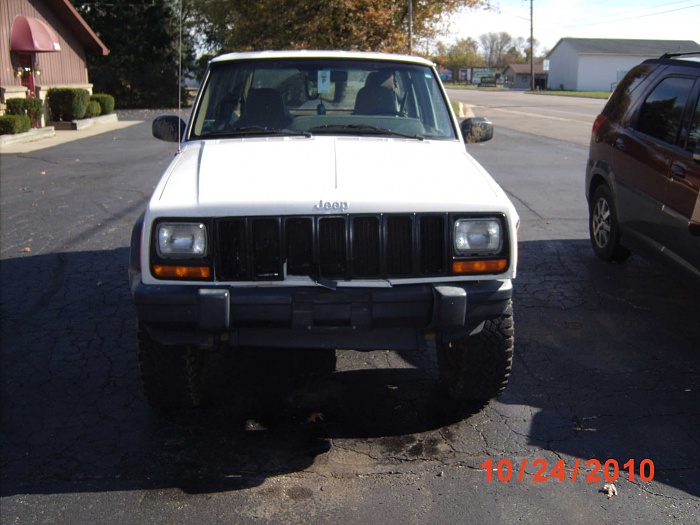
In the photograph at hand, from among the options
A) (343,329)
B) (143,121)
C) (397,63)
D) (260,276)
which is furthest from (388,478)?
(143,121)

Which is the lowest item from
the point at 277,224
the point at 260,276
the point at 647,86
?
the point at 260,276

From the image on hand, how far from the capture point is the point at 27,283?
6.48m

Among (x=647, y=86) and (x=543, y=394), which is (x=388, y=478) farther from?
(x=647, y=86)

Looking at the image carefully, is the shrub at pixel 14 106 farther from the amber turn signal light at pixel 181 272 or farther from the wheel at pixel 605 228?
the amber turn signal light at pixel 181 272

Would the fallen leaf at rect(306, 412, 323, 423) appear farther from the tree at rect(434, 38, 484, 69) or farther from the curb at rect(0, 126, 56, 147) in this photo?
the tree at rect(434, 38, 484, 69)

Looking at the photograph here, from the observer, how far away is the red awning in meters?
22.4

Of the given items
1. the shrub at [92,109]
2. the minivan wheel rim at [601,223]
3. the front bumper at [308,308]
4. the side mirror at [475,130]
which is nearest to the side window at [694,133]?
the side mirror at [475,130]

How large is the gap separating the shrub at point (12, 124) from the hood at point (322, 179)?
15579mm

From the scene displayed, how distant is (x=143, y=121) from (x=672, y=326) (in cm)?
2552

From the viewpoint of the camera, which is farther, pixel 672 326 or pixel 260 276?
pixel 672 326

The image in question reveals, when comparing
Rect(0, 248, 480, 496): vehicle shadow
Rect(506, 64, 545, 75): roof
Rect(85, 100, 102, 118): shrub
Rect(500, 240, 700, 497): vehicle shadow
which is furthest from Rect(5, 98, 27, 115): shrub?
Rect(506, 64, 545, 75): roof

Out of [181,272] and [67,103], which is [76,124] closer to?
[67,103]

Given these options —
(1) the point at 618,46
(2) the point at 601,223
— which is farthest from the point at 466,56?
(2) the point at 601,223

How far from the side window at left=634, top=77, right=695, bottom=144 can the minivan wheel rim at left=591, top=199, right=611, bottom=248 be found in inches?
37.4
